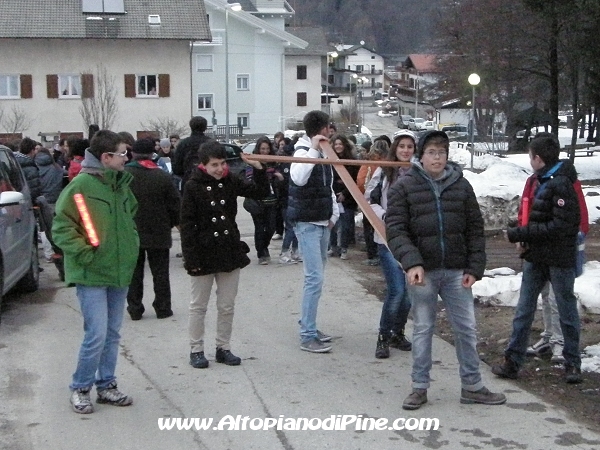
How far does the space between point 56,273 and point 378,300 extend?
4.98 m

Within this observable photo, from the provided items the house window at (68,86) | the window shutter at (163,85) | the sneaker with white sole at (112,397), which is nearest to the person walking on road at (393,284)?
A: the sneaker with white sole at (112,397)

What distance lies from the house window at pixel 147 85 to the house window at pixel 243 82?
1028cm

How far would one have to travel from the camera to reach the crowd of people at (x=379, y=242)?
6277 mm

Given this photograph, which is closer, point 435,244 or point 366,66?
point 435,244

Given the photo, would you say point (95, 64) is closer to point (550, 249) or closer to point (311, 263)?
point (311, 263)

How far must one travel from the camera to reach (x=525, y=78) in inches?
1455

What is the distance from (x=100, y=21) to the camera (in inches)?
2169

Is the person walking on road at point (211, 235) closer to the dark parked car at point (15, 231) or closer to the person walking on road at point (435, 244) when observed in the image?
the person walking on road at point (435, 244)

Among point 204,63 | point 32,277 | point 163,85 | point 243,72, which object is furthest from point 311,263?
point 204,63

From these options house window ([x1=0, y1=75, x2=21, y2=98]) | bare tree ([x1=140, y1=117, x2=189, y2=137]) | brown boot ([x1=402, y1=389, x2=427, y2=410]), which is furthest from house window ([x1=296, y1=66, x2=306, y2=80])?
brown boot ([x1=402, y1=389, x2=427, y2=410])

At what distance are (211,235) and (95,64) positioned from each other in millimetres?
51009

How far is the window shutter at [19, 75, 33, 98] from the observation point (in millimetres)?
55625

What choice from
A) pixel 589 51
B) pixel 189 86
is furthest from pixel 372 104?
pixel 589 51

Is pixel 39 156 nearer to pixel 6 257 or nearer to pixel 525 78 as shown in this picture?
pixel 6 257
